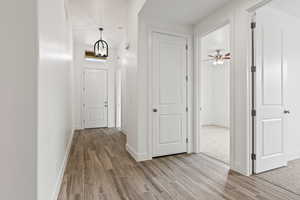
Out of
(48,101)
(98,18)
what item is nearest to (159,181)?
(48,101)

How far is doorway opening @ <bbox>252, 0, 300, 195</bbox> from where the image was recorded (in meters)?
2.38

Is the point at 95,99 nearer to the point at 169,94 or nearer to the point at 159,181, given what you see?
the point at 169,94

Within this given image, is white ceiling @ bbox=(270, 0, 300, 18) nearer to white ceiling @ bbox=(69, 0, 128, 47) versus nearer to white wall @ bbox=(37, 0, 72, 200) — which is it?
white ceiling @ bbox=(69, 0, 128, 47)

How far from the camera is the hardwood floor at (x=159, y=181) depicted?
1904 millimetres

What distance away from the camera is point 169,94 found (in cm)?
→ 327

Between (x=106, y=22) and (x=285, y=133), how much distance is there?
15.6 ft

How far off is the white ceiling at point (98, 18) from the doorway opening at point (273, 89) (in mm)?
2839

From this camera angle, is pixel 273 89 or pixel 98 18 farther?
pixel 98 18

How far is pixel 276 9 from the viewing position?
2.63 metres
